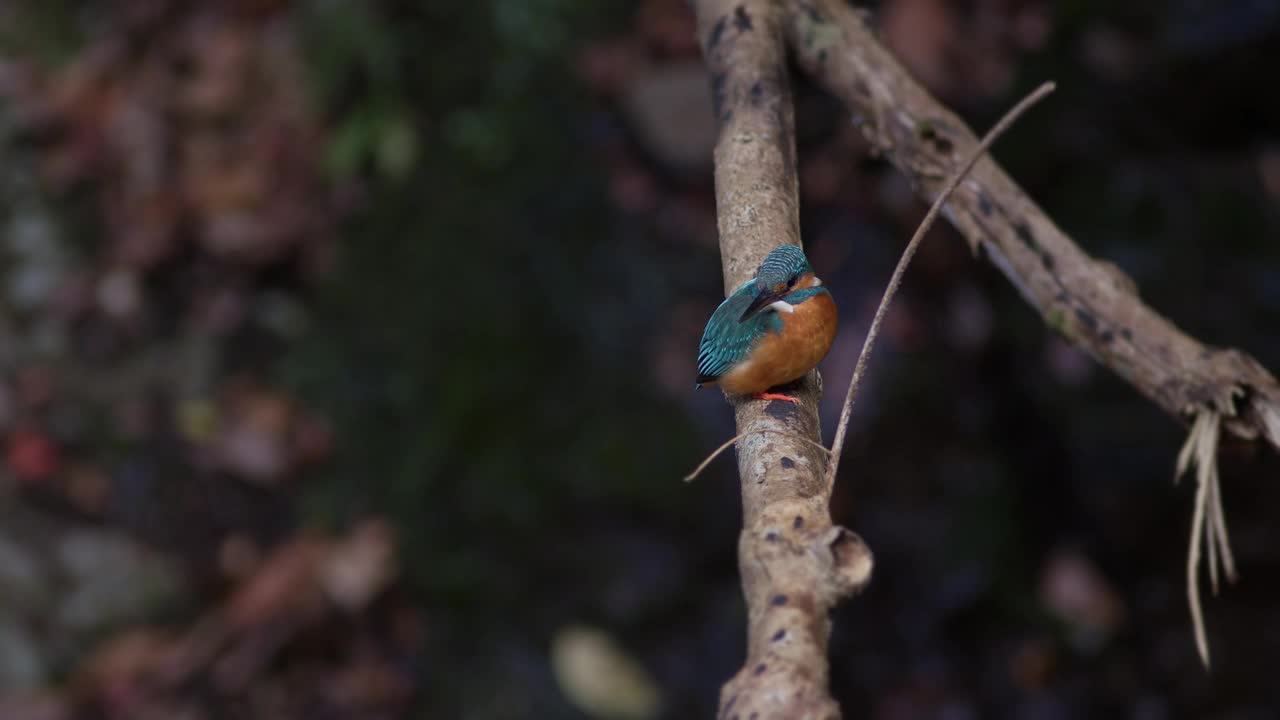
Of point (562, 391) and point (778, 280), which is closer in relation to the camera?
point (778, 280)

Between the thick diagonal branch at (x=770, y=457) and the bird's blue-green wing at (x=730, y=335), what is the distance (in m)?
0.07

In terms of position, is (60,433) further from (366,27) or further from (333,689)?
(366,27)

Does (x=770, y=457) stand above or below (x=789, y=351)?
below

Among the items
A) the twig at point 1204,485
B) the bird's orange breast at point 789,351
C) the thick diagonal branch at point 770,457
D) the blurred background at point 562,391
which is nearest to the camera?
the thick diagonal branch at point 770,457

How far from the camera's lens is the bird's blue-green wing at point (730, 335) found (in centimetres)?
168

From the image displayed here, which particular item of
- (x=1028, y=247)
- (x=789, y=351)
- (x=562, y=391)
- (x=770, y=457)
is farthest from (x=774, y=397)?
(x=562, y=391)

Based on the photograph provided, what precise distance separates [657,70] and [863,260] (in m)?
1.30

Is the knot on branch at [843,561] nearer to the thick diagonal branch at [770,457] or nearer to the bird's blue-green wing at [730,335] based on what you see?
the thick diagonal branch at [770,457]

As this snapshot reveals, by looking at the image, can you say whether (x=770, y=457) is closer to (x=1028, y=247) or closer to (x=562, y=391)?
(x=1028, y=247)

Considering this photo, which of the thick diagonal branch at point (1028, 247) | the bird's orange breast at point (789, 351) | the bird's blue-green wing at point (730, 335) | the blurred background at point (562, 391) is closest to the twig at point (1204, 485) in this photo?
the thick diagonal branch at point (1028, 247)

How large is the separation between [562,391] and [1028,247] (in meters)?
2.63

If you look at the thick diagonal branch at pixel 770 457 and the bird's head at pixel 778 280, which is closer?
the thick diagonal branch at pixel 770 457

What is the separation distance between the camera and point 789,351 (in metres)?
1.67

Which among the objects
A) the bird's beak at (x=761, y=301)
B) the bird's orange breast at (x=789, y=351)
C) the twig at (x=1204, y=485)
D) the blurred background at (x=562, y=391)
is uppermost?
the blurred background at (x=562, y=391)
